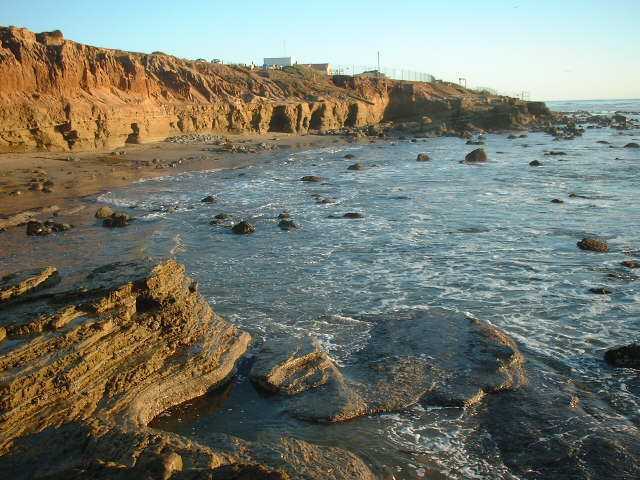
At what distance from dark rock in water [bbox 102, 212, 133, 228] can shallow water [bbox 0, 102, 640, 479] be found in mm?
348

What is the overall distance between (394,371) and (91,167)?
76.0 ft

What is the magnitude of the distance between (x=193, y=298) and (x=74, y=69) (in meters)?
28.8

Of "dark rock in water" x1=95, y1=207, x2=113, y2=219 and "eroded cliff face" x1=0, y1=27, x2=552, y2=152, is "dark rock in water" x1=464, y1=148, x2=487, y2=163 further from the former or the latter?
"dark rock in water" x1=95, y1=207, x2=113, y2=219

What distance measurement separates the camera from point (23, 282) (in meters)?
7.42

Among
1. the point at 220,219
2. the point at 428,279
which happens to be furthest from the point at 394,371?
the point at 220,219

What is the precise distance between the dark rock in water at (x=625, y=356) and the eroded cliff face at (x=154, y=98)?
1111 inches

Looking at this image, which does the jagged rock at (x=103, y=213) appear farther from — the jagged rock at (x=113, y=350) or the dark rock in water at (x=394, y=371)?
the dark rock in water at (x=394, y=371)

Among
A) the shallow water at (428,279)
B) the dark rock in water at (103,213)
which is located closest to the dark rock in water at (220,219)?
the shallow water at (428,279)

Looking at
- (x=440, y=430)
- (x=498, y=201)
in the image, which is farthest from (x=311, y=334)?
(x=498, y=201)

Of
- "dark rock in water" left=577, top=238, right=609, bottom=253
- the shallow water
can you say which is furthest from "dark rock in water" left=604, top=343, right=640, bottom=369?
"dark rock in water" left=577, top=238, right=609, bottom=253

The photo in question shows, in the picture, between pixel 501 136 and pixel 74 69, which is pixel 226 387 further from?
pixel 501 136

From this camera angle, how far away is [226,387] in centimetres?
714

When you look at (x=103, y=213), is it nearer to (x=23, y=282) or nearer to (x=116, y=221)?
(x=116, y=221)

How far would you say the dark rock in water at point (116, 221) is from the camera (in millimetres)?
15719
